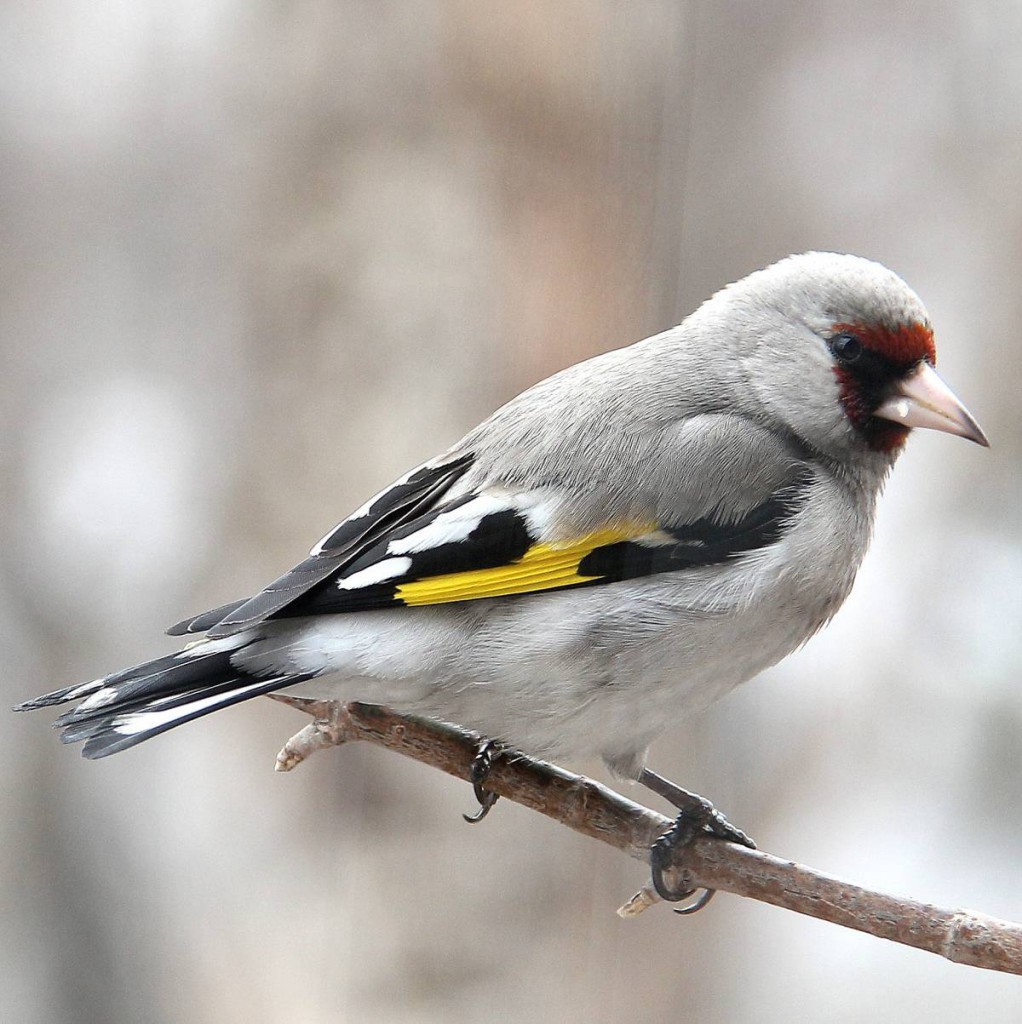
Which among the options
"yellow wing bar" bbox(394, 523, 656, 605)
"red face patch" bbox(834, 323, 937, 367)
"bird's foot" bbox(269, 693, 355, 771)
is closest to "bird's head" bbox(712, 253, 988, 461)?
"red face patch" bbox(834, 323, 937, 367)

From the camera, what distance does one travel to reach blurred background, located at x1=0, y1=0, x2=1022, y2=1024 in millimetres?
1482

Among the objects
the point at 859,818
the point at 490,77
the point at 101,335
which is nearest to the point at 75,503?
the point at 101,335

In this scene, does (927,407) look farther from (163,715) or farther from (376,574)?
(163,715)

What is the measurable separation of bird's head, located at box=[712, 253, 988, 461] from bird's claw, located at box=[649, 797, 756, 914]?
387mm

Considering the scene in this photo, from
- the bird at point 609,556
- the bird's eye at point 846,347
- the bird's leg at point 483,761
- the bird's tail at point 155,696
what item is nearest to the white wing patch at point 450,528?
the bird at point 609,556

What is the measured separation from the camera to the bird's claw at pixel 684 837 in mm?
1305

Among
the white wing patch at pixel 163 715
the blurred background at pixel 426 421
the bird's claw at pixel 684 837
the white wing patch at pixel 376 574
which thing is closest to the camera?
the white wing patch at pixel 163 715

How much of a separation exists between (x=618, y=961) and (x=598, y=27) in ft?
4.18

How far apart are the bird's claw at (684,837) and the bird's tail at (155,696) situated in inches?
16.2

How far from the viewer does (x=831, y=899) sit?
3.72 ft

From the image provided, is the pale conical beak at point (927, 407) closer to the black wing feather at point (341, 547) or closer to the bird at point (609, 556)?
the bird at point (609, 556)

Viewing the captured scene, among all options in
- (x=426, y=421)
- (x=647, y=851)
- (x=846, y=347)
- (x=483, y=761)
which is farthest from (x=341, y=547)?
(x=426, y=421)

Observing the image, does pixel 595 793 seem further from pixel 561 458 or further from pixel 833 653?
pixel 833 653

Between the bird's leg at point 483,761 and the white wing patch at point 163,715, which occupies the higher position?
the white wing patch at point 163,715
